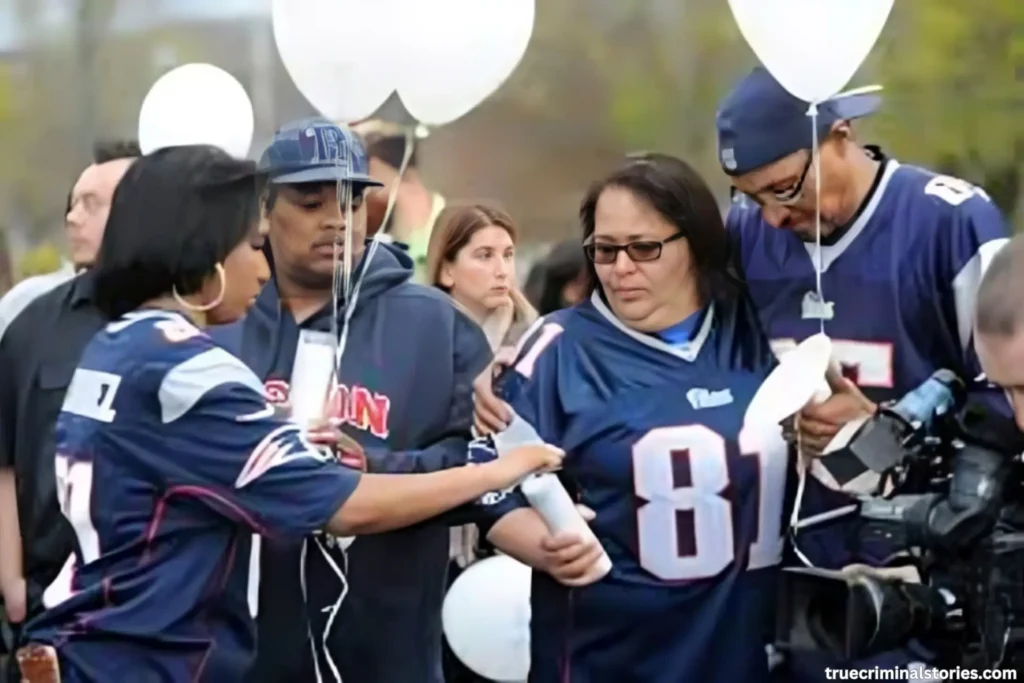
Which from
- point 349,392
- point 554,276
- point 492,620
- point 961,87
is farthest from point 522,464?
point 961,87

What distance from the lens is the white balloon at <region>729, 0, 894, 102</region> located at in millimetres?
2521

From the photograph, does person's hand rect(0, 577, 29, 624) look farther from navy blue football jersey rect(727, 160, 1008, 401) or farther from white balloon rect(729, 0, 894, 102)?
white balloon rect(729, 0, 894, 102)

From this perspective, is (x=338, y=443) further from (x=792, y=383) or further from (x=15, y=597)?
(x=15, y=597)

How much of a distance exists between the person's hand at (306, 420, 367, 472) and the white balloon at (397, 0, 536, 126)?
63 cm

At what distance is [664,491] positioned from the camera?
2514mm

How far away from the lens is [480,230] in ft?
13.1

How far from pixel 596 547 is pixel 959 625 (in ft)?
1.86

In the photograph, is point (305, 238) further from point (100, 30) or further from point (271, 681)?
point (100, 30)

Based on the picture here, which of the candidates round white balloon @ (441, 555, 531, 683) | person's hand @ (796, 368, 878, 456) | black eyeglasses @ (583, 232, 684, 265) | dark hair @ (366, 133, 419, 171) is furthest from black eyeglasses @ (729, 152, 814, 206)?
dark hair @ (366, 133, 419, 171)

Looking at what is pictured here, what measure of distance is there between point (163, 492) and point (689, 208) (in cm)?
97

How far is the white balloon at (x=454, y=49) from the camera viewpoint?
111 inches

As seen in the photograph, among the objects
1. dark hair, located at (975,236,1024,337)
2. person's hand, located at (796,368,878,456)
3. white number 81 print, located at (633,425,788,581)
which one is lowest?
white number 81 print, located at (633,425,788,581)

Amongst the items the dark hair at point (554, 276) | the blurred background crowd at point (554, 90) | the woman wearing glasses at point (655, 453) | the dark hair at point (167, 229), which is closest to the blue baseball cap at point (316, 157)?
the dark hair at point (167, 229)

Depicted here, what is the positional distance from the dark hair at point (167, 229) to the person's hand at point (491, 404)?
1.58 ft
